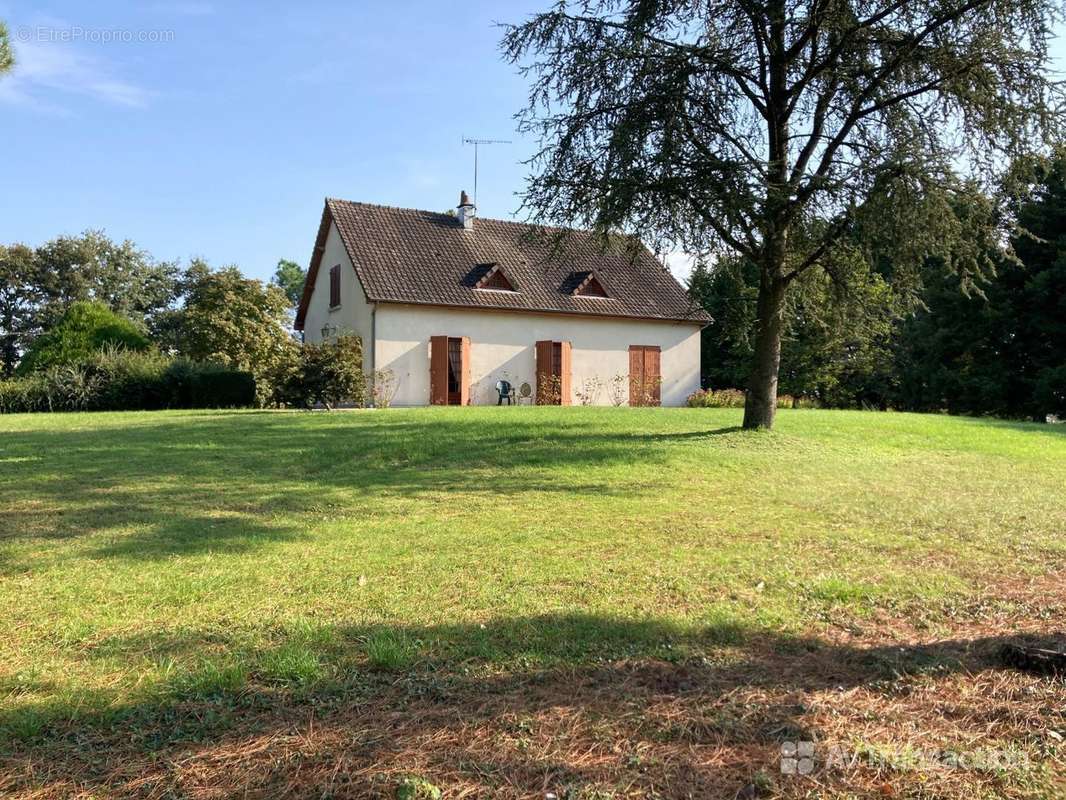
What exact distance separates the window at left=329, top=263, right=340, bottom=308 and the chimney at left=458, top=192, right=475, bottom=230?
504cm

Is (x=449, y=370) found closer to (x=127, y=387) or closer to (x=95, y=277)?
(x=127, y=387)

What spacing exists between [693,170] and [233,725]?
34.9 feet

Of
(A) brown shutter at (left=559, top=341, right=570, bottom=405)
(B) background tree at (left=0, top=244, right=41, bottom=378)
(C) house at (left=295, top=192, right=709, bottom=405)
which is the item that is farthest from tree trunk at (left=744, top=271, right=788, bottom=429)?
(B) background tree at (left=0, top=244, right=41, bottom=378)

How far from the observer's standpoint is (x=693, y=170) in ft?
37.7

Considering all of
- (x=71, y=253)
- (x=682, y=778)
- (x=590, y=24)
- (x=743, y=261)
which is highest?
(x=71, y=253)

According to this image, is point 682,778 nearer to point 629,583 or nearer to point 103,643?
point 629,583

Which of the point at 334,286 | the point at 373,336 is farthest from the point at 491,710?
the point at 334,286

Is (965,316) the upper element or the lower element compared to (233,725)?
upper

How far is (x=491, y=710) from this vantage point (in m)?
2.89

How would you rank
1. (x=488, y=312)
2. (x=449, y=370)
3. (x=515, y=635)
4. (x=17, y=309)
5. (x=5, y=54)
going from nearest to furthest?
(x=515, y=635), (x=5, y=54), (x=449, y=370), (x=488, y=312), (x=17, y=309)

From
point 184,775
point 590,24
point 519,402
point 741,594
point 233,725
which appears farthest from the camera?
point 519,402

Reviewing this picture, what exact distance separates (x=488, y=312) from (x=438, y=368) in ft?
8.96

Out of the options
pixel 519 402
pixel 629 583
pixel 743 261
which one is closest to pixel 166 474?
pixel 629 583

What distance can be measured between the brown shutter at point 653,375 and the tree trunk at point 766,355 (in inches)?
547
